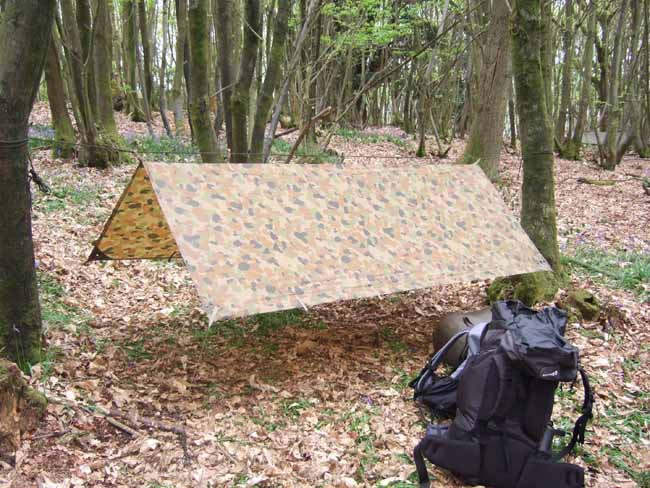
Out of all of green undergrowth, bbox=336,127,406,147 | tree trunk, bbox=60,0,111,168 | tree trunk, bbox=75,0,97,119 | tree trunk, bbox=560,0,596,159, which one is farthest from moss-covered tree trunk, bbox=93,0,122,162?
tree trunk, bbox=560,0,596,159

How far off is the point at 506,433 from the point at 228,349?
93.4 inches

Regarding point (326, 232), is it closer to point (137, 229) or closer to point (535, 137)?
point (137, 229)

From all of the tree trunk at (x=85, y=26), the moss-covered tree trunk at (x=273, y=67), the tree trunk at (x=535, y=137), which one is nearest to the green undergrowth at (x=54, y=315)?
the moss-covered tree trunk at (x=273, y=67)

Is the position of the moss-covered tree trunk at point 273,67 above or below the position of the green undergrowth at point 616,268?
above

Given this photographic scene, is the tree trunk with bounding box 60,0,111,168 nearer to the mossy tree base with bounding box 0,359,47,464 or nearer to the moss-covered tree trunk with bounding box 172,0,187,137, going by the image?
the moss-covered tree trunk with bounding box 172,0,187,137

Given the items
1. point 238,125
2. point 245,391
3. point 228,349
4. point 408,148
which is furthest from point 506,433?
point 408,148

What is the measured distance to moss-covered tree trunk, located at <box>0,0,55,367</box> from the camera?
3064 mm

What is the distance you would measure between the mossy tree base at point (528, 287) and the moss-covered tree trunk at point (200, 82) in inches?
123

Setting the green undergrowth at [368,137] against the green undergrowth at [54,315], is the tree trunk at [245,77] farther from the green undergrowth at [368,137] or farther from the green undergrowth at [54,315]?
the green undergrowth at [368,137]

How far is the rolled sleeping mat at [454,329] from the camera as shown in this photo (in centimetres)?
382

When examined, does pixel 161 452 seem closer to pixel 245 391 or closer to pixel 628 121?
pixel 245 391

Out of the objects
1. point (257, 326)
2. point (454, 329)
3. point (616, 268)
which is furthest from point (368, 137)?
point (454, 329)

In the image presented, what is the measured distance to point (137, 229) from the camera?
411cm

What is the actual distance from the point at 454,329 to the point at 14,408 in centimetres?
287
